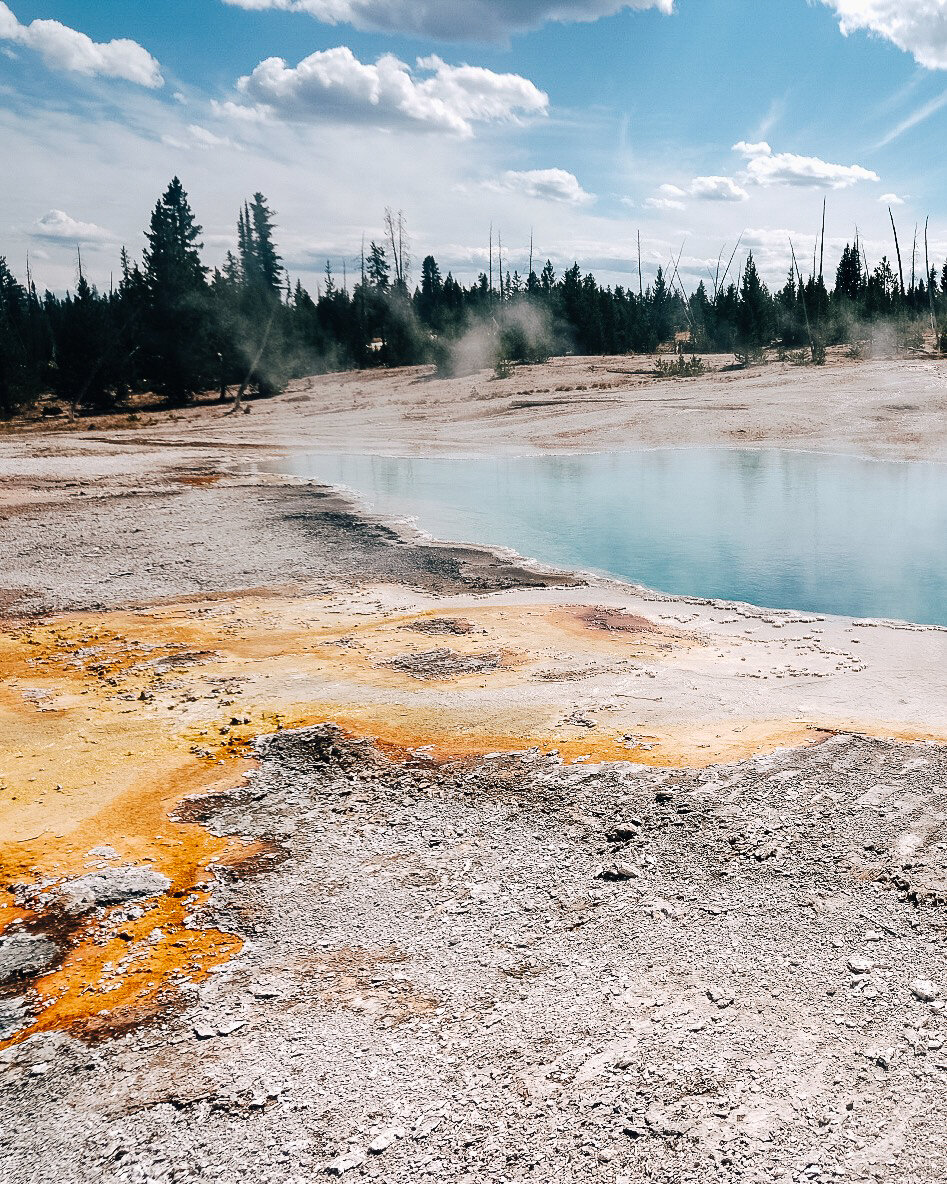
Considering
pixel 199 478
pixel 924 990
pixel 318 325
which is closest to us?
pixel 924 990

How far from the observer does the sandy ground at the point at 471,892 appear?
308 cm

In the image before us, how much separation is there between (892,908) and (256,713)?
13.9 feet

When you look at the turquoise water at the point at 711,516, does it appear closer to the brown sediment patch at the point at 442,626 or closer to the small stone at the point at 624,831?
the brown sediment patch at the point at 442,626

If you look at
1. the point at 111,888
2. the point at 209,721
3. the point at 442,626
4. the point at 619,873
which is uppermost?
the point at 442,626

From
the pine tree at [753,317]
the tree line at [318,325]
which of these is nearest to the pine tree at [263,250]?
the tree line at [318,325]

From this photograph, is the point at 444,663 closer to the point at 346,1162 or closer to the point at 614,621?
the point at 614,621

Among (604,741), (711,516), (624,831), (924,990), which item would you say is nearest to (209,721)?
(604,741)

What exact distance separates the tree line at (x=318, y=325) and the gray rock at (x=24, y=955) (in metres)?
32.2

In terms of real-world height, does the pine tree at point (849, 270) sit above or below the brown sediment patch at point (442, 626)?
above

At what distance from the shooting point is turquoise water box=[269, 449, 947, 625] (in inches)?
421

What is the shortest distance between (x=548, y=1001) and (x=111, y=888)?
2.21 metres

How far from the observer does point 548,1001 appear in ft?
11.9

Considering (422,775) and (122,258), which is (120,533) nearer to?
(422,775)

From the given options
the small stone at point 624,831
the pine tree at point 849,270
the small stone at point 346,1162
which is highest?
the pine tree at point 849,270
